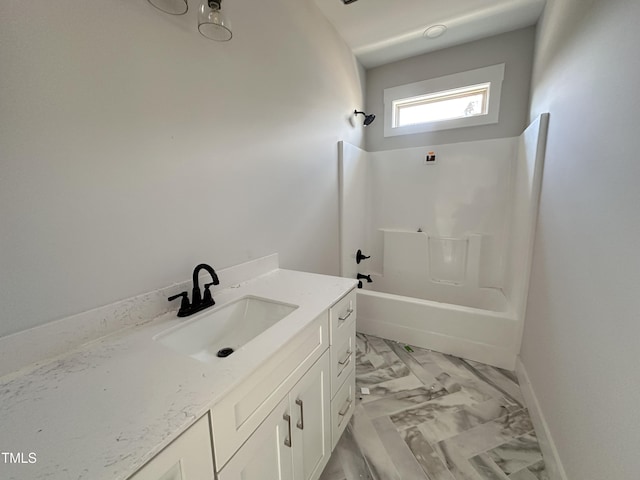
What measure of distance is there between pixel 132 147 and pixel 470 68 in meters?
2.83

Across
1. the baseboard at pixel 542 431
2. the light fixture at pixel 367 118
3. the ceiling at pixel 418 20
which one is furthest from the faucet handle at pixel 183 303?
the light fixture at pixel 367 118

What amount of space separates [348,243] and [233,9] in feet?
5.88

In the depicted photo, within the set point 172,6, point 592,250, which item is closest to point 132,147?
point 172,6

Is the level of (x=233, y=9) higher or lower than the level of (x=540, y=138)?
higher

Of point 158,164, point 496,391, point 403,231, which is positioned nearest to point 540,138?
point 403,231

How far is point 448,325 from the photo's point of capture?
1961 millimetres

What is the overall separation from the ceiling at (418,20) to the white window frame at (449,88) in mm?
286

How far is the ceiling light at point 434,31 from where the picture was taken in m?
2.06

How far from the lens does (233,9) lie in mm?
1220

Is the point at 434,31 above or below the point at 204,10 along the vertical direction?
above

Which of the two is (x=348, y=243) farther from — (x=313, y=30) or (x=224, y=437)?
(x=224, y=437)

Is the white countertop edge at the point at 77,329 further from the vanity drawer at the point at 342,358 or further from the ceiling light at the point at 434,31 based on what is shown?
the ceiling light at the point at 434,31

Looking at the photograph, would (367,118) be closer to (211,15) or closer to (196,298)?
(211,15)

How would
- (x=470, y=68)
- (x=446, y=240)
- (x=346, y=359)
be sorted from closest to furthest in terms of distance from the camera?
(x=346, y=359), (x=470, y=68), (x=446, y=240)
